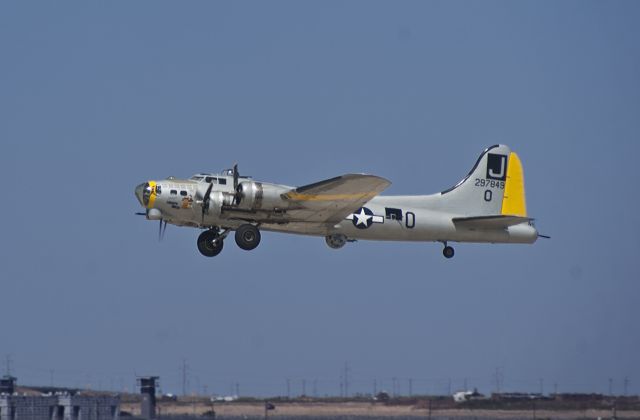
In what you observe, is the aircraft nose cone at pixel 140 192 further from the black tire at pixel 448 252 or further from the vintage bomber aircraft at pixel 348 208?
the black tire at pixel 448 252

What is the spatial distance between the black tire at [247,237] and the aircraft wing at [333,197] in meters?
1.34

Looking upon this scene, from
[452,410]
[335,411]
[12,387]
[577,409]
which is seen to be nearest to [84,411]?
[12,387]

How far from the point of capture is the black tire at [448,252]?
4247 cm

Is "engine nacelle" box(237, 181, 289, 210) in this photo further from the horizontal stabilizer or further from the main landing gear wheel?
the horizontal stabilizer

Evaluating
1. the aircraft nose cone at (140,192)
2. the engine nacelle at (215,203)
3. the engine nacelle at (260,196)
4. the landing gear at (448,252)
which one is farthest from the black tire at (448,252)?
the aircraft nose cone at (140,192)

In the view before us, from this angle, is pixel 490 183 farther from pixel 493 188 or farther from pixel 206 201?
pixel 206 201

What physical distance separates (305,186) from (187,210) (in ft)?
12.5

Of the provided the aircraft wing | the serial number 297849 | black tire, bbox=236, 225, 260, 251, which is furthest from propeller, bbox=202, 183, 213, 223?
the serial number 297849

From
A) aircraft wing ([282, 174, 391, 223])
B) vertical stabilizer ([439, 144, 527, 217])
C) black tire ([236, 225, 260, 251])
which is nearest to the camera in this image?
aircraft wing ([282, 174, 391, 223])

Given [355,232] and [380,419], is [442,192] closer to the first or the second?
[355,232]

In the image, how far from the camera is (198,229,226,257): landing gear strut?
1626 inches

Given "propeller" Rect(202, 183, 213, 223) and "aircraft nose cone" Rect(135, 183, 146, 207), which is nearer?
"aircraft nose cone" Rect(135, 183, 146, 207)

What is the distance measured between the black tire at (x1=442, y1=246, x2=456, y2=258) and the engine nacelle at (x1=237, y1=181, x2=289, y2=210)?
6.23 m

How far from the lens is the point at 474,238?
1692 inches
